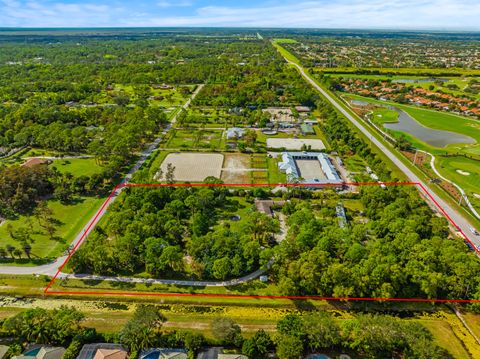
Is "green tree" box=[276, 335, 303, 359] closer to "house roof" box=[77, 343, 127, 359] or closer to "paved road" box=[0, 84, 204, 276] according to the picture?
"house roof" box=[77, 343, 127, 359]

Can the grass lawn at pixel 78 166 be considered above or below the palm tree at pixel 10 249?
below

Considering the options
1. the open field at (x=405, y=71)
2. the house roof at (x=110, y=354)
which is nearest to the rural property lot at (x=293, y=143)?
the house roof at (x=110, y=354)

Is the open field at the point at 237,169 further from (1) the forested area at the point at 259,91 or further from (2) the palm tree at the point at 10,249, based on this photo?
(1) the forested area at the point at 259,91

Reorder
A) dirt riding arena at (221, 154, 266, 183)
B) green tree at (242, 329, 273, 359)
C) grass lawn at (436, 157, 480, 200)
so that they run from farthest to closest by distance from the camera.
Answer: dirt riding arena at (221, 154, 266, 183) → grass lawn at (436, 157, 480, 200) → green tree at (242, 329, 273, 359)

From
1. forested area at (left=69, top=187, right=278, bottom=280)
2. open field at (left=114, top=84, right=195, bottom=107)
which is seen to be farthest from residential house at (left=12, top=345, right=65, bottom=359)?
open field at (left=114, top=84, right=195, bottom=107)

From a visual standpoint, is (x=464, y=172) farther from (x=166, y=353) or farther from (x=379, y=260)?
(x=166, y=353)

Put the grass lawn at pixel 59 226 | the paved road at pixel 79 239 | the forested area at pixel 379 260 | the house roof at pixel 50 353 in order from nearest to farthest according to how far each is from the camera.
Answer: the house roof at pixel 50 353 < the forested area at pixel 379 260 < the paved road at pixel 79 239 < the grass lawn at pixel 59 226
